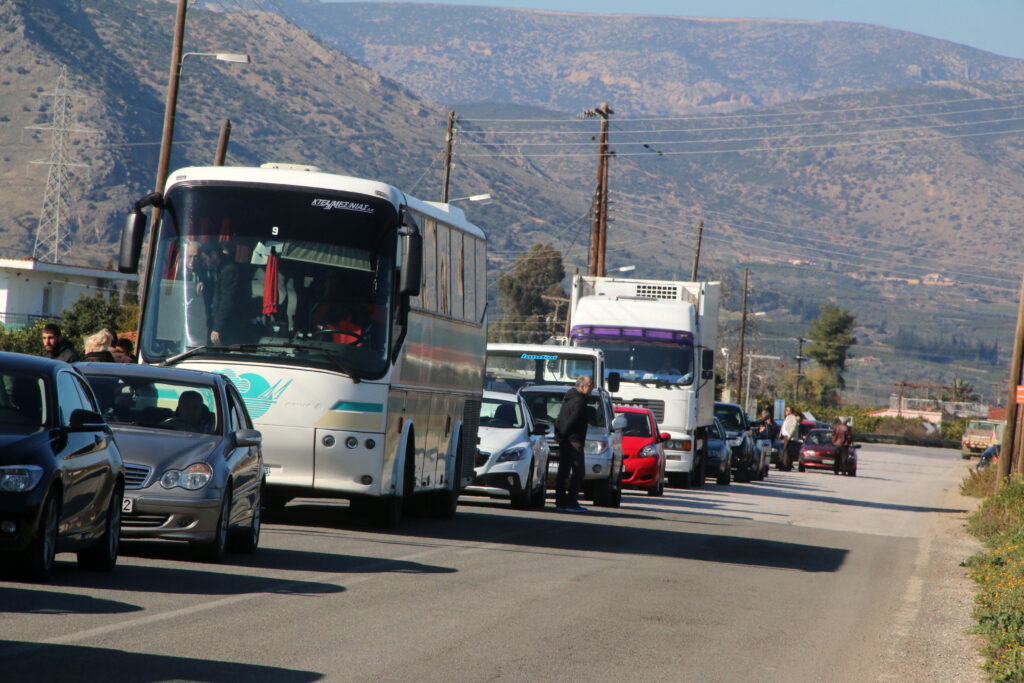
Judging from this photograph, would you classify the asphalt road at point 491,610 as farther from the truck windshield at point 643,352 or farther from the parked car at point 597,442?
the truck windshield at point 643,352

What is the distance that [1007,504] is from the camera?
2394 centimetres

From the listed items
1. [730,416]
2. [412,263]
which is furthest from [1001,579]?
[730,416]

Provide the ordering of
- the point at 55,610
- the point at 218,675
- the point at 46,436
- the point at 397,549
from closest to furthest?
the point at 218,675 < the point at 55,610 < the point at 46,436 < the point at 397,549

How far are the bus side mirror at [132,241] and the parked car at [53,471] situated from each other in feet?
14.2

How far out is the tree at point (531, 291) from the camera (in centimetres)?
12031

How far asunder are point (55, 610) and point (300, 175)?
7.74m

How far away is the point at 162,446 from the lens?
487 inches

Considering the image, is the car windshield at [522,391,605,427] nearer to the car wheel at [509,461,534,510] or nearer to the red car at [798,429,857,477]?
the car wheel at [509,461,534,510]

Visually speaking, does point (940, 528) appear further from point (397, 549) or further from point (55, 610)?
point (55, 610)

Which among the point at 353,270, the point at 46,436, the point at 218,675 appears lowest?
the point at 218,675

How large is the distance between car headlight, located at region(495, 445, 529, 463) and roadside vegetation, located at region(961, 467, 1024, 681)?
6047 mm

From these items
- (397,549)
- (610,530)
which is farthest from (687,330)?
(397,549)

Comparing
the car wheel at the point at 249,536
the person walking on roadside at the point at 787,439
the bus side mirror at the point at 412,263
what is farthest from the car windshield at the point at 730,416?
the car wheel at the point at 249,536

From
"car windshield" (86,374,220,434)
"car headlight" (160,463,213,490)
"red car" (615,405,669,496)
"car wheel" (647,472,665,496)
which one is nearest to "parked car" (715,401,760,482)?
"car wheel" (647,472,665,496)
